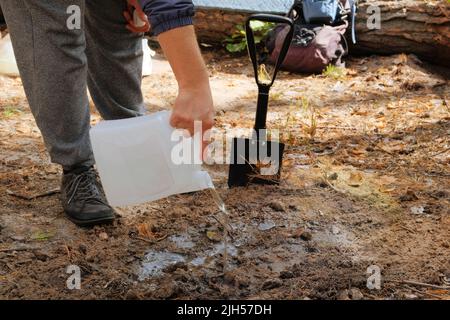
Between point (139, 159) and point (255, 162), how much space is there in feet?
3.29

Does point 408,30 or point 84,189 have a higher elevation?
point 408,30

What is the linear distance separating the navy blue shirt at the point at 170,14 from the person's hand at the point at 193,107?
207 mm

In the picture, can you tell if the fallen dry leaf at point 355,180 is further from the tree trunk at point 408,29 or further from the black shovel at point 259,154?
the tree trunk at point 408,29

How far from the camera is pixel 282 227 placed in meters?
2.74

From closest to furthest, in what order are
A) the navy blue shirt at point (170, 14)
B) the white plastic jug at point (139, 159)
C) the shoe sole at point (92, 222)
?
the navy blue shirt at point (170, 14)
the white plastic jug at point (139, 159)
the shoe sole at point (92, 222)

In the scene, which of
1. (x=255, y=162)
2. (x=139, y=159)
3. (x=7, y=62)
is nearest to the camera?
(x=139, y=159)

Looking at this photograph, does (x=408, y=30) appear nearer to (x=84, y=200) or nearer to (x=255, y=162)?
(x=255, y=162)

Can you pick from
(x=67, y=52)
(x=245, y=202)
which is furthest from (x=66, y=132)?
(x=245, y=202)

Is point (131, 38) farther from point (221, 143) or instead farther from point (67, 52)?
point (221, 143)

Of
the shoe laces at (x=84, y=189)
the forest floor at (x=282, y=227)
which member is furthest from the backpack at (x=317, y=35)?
the shoe laces at (x=84, y=189)

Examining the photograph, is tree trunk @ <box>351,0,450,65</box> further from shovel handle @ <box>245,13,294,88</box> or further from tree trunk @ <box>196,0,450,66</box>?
shovel handle @ <box>245,13,294,88</box>

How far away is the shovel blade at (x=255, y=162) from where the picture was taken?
3109mm

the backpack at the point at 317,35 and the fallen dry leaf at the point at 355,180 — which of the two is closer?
the fallen dry leaf at the point at 355,180

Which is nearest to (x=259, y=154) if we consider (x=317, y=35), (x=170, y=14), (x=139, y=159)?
(x=139, y=159)
